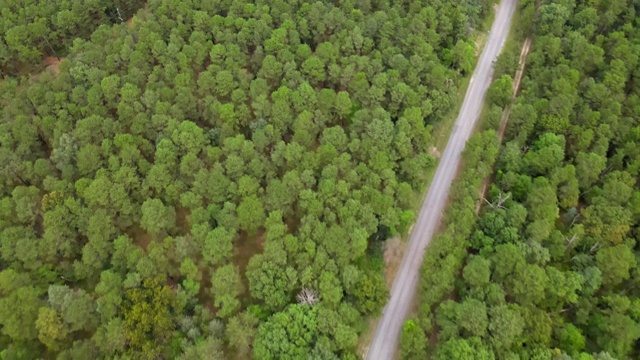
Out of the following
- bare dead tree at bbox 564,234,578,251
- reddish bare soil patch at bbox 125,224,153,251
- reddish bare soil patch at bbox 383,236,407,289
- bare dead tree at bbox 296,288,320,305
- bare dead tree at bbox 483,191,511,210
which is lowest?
reddish bare soil patch at bbox 383,236,407,289

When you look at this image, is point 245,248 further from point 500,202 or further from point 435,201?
point 500,202

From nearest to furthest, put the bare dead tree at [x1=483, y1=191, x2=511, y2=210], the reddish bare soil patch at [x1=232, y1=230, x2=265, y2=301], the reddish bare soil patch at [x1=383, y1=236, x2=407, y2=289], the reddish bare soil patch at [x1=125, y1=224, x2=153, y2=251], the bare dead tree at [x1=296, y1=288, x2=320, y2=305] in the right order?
the bare dead tree at [x1=296, y1=288, x2=320, y2=305]
the reddish bare soil patch at [x1=383, y1=236, x2=407, y2=289]
the bare dead tree at [x1=483, y1=191, x2=511, y2=210]
the reddish bare soil patch at [x1=232, y1=230, x2=265, y2=301]
the reddish bare soil patch at [x1=125, y1=224, x2=153, y2=251]

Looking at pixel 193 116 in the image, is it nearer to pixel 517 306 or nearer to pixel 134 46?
pixel 134 46

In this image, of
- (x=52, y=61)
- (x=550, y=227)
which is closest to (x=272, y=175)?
(x=550, y=227)

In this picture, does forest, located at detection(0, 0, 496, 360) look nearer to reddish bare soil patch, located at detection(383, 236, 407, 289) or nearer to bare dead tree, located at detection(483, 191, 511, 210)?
bare dead tree, located at detection(483, 191, 511, 210)

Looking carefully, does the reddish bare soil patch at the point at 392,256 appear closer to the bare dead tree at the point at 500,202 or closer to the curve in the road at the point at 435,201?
the curve in the road at the point at 435,201

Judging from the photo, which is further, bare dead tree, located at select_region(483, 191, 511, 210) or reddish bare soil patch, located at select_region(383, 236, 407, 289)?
bare dead tree, located at select_region(483, 191, 511, 210)

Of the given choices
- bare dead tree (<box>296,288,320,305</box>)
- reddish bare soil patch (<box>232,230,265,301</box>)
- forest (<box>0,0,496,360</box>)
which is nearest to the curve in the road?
forest (<box>0,0,496,360</box>)
